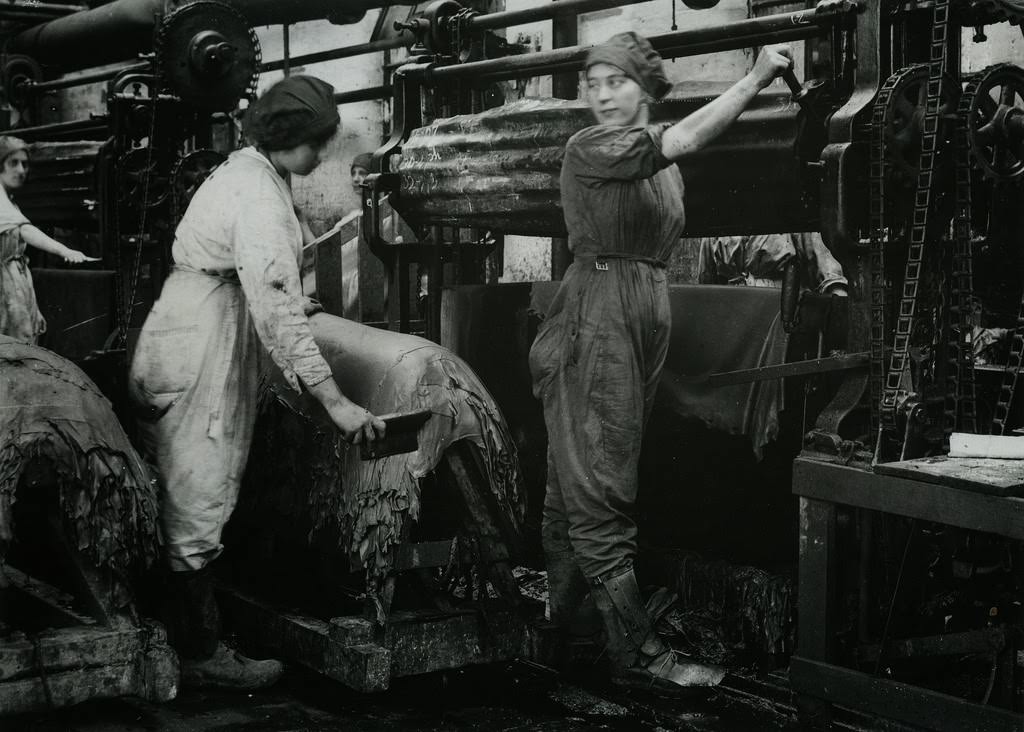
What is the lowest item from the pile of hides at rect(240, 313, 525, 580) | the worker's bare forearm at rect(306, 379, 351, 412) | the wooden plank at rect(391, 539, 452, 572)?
the wooden plank at rect(391, 539, 452, 572)

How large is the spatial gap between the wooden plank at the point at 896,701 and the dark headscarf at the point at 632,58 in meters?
1.94

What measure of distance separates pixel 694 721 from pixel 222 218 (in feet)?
7.69

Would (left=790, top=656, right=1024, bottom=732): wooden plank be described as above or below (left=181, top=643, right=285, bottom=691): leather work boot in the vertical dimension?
above

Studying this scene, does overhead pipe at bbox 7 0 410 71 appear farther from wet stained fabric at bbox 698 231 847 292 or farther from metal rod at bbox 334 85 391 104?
wet stained fabric at bbox 698 231 847 292

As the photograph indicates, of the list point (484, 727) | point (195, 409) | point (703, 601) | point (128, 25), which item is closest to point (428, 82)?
point (195, 409)

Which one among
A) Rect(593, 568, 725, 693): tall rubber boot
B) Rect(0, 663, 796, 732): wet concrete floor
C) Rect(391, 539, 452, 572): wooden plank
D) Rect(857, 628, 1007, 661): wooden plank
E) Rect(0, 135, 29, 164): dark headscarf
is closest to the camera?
Rect(857, 628, 1007, 661): wooden plank

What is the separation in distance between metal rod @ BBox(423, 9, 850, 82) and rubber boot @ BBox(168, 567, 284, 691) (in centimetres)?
238

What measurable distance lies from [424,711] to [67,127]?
7.92 m

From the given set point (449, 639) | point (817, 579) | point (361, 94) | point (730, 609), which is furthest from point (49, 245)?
point (817, 579)

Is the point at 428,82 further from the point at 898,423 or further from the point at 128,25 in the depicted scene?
the point at 128,25

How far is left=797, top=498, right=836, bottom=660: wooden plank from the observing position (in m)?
3.62

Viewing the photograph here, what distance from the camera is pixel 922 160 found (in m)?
3.50

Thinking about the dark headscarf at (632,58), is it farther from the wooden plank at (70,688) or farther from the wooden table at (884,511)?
the wooden plank at (70,688)

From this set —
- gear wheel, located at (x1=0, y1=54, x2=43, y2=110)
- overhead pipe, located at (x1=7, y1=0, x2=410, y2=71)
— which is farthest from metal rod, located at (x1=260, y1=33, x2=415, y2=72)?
gear wheel, located at (x1=0, y1=54, x2=43, y2=110)
